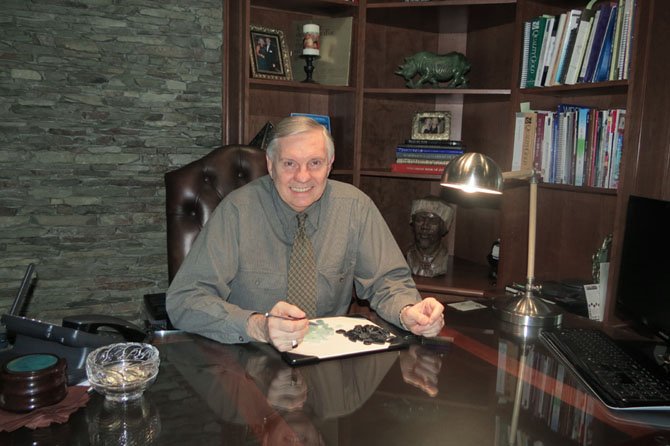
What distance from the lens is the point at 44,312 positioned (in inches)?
97.0

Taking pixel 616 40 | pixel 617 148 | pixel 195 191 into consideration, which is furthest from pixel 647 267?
pixel 195 191

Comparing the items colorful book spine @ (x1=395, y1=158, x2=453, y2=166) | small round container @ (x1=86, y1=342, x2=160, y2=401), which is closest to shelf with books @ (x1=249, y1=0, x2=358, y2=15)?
colorful book spine @ (x1=395, y1=158, x2=453, y2=166)

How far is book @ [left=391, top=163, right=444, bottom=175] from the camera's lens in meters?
2.67

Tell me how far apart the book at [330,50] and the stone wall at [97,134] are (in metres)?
0.37

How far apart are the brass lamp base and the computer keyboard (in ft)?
0.25

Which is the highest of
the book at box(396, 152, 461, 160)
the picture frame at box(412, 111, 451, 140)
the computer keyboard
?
the picture frame at box(412, 111, 451, 140)

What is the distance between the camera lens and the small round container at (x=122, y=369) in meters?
1.04

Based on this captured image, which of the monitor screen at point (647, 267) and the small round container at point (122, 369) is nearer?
the small round container at point (122, 369)

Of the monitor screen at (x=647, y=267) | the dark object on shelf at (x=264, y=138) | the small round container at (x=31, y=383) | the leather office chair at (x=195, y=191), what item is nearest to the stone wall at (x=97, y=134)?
the dark object on shelf at (x=264, y=138)

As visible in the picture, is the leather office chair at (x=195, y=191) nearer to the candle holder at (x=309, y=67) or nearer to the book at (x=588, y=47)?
the candle holder at (x=309, y=67)

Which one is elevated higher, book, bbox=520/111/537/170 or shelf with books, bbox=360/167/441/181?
book, bbox=520/111/537/170

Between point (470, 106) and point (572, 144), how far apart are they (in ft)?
2.72

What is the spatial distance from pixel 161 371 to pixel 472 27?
2.38 m

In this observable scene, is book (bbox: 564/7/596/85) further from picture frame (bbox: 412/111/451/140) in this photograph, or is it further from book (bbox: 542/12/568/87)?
picture frame (bbox: 412/111/451/140)
